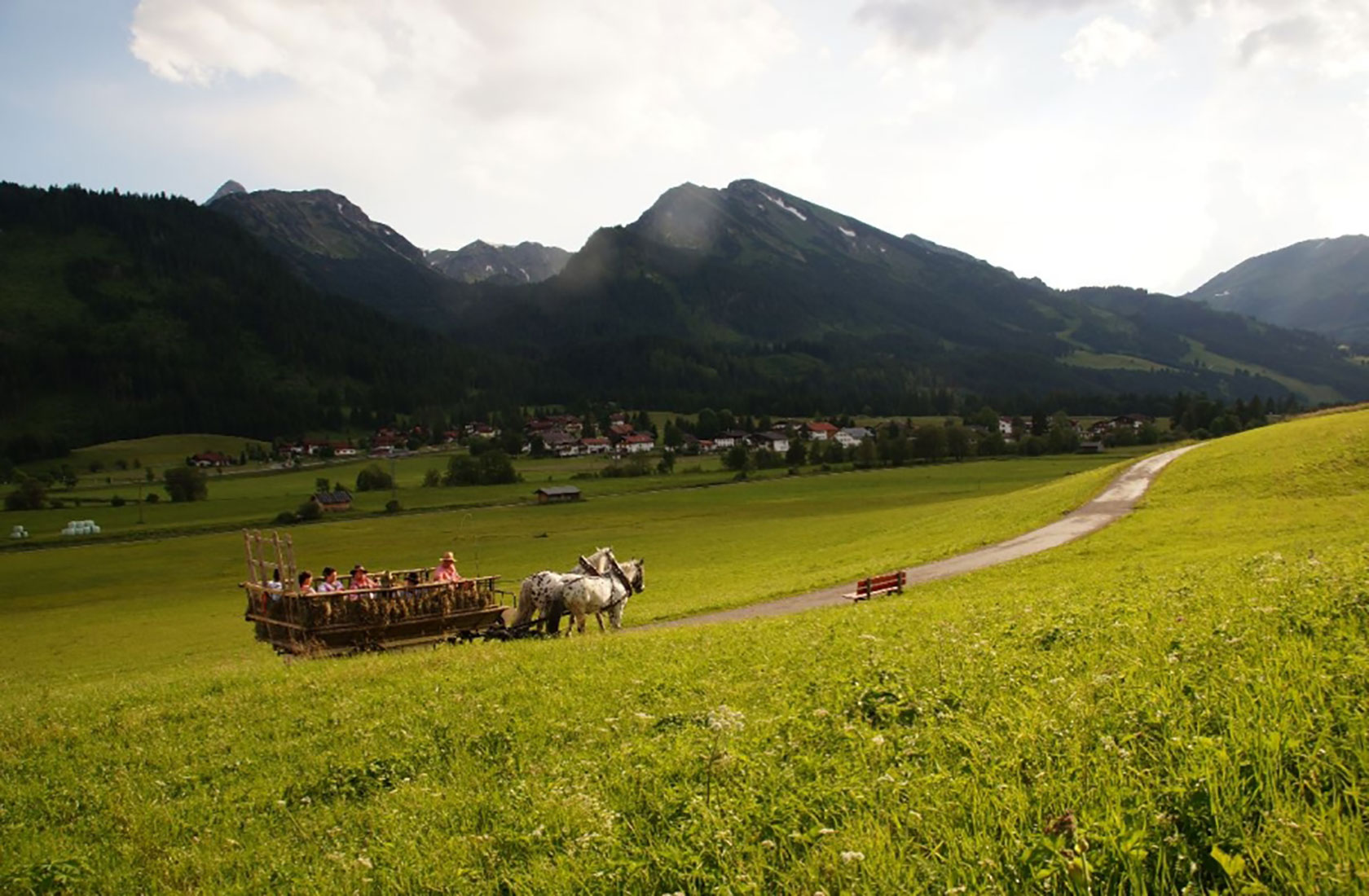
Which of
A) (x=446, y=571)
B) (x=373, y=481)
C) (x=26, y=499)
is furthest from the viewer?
(x=373, y=481)

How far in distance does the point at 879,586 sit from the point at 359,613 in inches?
739

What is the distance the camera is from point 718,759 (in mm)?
7102

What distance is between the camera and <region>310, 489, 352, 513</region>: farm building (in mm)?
132875

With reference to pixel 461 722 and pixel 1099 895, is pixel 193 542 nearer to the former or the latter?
pixel 461 722

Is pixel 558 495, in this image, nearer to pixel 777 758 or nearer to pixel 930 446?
pixel 930 446

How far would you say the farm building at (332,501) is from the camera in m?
133

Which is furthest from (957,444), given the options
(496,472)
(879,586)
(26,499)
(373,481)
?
(26,499)

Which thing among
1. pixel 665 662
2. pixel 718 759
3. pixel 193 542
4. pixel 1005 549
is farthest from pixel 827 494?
pixel 718 759

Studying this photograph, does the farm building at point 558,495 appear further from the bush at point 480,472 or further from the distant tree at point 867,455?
the distant tree at point 867,455

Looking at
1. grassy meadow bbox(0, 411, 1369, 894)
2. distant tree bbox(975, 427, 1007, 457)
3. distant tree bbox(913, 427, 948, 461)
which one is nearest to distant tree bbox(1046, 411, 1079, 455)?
distant tree bbox(975, 427, 1007, 457)

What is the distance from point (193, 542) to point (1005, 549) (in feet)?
353

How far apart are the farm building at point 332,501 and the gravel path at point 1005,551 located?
119 m

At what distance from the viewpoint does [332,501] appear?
137m

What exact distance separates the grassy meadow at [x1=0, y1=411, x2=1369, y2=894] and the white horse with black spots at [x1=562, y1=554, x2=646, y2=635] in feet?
12.6
